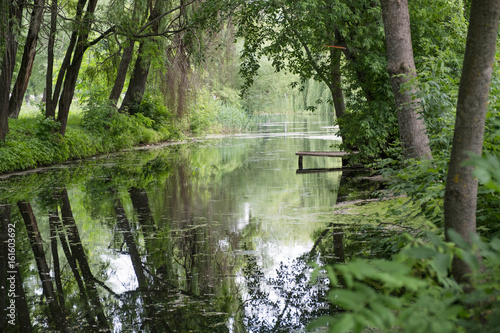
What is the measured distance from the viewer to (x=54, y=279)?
4.75m

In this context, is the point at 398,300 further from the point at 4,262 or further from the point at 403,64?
the point at 403,64

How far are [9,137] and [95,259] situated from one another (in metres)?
8.70

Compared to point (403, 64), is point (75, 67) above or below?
above

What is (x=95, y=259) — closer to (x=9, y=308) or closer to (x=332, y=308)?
(x=9, y=308)

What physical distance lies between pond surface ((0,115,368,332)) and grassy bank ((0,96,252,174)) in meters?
1.42

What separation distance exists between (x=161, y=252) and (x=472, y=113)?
407 centimetres

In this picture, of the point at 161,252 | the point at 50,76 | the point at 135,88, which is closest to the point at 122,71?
the point at 135,88

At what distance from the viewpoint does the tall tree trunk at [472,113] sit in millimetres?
2312

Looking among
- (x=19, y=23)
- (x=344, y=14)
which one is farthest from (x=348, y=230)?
(x=19, y=23)

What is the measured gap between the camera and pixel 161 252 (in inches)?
223

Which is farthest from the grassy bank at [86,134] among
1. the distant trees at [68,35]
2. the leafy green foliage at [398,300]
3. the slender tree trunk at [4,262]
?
the leafy green foliage at [398,300]

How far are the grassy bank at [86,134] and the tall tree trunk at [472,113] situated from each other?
37.7ft

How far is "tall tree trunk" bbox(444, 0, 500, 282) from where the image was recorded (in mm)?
2312

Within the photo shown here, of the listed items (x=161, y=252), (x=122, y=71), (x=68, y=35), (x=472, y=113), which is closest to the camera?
(x=472, y=113)
